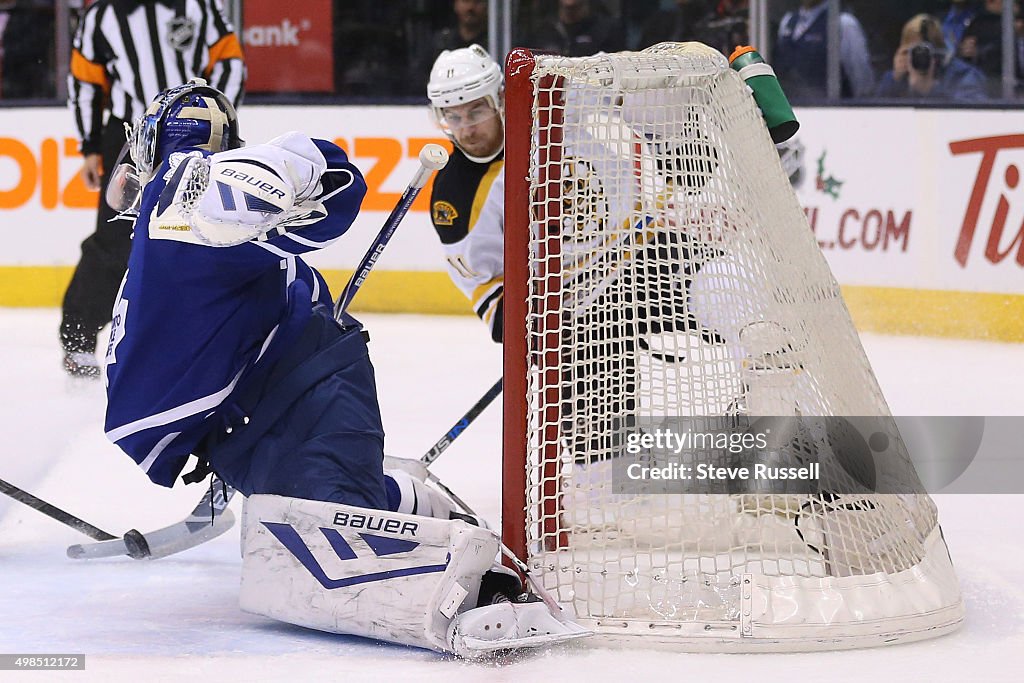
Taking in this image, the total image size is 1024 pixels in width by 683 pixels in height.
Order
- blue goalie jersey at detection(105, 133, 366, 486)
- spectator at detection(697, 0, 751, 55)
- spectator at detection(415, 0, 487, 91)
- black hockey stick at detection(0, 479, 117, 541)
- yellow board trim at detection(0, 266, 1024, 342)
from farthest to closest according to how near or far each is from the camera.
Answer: spectator at detection(415, 0, 487, 91)
spectator at detection(697, 0, 751, 55)
yellow board trim at detection(0, 266, 1024, 342)
black hockey stick at detection(0, 479, 117, 541)
blue goalie jersey at detection(105, 133, 366, 486)

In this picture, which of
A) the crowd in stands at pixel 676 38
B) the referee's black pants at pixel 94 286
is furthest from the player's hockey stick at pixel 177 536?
the crowd in stands at pixel 676 38

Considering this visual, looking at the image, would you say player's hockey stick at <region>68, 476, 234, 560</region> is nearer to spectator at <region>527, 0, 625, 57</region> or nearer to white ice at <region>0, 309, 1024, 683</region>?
white ice at <region>0, 309, 1024, 683</region>

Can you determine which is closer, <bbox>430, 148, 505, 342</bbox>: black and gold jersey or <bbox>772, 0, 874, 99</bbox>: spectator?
<bbox>430, 148, 505, 342</bbox>: black and gold jersey

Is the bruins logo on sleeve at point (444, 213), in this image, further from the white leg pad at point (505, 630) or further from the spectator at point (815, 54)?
the spectator at point (815, 54)

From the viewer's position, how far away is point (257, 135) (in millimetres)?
5934

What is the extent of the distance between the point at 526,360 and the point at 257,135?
4.11 m

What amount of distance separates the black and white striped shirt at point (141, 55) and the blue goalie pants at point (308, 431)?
286 cm

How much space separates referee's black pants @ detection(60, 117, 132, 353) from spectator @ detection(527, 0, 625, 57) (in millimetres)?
2109

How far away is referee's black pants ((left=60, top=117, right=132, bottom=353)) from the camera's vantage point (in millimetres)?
4570

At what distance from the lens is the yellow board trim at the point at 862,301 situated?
5.05 m

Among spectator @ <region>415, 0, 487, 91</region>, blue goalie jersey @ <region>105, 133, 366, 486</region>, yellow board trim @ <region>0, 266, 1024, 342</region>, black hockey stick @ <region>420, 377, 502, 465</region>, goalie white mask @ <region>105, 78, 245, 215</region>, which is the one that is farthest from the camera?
spectator @ <region>415, 0, 487, 91</region>

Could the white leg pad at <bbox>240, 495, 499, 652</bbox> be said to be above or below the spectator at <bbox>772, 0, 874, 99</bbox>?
below

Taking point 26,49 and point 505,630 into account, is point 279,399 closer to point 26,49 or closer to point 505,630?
point 505,630

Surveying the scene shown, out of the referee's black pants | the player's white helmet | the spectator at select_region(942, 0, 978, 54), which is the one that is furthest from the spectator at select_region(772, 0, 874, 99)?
the player's white helmet
